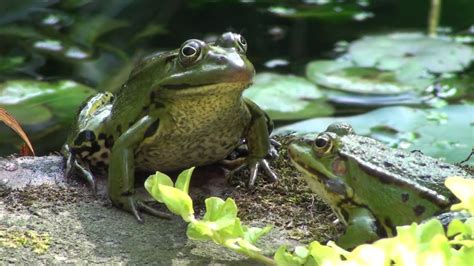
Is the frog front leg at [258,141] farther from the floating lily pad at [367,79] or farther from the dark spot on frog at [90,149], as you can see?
the floating lily pad at [367,79]

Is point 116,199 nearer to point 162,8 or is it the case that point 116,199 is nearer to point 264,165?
point 264,165

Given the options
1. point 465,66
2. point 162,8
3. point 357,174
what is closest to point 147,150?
point 357,174

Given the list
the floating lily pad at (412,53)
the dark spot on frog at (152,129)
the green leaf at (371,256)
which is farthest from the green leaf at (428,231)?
the floating lily pad at (412,53)

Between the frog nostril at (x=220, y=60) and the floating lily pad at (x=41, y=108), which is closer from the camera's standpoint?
the frog nostril at (x=220, y=60)

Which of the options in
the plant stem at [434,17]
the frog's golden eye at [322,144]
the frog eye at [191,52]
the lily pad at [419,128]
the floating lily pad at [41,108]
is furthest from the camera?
the plant stem at [434,17]

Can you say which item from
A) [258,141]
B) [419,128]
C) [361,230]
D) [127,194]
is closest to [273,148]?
[258,141]

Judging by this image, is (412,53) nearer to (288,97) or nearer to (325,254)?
(288,97)

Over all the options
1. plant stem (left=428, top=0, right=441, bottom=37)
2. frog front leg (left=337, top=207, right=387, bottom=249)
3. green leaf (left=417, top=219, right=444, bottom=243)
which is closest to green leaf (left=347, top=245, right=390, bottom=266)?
green leaf (left=417, top=219, right=444, bottom=243)
